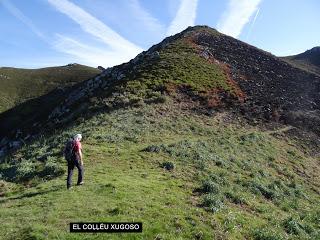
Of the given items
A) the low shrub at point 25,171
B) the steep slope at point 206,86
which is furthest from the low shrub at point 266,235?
the steep slope at point 206,86

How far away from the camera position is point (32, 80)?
130m

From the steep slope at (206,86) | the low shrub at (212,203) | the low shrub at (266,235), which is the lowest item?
the low shrub at (266,235)

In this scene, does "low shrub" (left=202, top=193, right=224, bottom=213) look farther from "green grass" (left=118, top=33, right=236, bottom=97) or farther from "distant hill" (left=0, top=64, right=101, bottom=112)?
"distant hill" (left=0, top=64, right=101, bottom=112)

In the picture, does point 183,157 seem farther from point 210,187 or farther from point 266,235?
point 266,235

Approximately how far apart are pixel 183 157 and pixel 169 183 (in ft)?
21.8

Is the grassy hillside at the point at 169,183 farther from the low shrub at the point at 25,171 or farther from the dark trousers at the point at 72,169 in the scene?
the dark trousers at the point at 72,169

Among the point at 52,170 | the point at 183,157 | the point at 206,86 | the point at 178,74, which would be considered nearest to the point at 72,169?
the point at 52,170

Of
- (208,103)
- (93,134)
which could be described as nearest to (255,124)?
(208,103)

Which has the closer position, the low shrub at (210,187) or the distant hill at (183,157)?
the distant hill at (183,157)

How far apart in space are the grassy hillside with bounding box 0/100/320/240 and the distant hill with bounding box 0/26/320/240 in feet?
0.27

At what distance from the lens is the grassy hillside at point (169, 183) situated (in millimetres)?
18828

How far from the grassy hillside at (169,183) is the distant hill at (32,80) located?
7444 cm

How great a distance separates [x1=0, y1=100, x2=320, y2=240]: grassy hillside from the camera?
18828 mm

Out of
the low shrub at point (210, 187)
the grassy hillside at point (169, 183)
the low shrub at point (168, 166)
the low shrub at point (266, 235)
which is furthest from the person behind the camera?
the low shrub at point (168, 166)
